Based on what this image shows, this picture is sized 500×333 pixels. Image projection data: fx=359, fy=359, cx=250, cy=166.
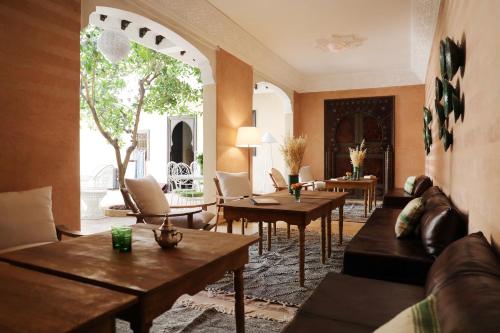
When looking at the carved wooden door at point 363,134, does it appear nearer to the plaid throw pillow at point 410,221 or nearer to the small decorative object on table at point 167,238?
the plaid throw pillow at point 410,221

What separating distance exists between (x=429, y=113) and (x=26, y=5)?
542cm

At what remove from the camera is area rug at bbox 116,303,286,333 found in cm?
220

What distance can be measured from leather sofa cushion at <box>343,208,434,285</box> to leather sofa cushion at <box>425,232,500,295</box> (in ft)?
1.75

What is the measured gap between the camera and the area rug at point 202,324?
2.20 metres

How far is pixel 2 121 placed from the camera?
2.70 m

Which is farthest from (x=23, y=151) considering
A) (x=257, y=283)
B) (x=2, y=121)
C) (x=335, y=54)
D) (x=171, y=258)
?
(x=335, y=54)

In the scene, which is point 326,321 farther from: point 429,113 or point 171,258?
point 429,113

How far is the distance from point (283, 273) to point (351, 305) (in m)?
1.72

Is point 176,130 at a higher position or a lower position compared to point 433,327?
higher

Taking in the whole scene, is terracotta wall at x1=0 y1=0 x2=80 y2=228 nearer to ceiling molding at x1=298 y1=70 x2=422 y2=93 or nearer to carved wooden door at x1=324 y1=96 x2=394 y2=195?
ceiling molding at x1=298 y1=70 x2=422 y2=93

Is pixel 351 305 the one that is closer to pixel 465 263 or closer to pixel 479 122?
pixel 465 263

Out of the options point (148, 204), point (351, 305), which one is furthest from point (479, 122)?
point (148, 204)

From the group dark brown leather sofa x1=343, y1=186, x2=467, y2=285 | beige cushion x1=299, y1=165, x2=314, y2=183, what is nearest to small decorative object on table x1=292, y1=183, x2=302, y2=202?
dark brown leather sofa x1=343, y1=186, x2=467, y2=285

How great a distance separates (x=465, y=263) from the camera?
1345 millimetres
